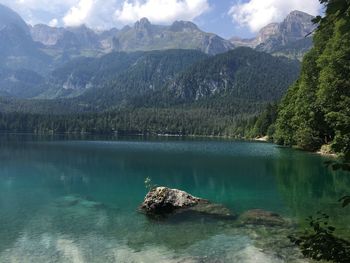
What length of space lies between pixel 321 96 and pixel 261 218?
45.6 metres

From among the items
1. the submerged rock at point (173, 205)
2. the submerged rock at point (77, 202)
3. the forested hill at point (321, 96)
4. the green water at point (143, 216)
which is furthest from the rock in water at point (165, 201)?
the forested hill at point (321, 96)

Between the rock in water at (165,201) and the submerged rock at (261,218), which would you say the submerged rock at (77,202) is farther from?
the submerged rock at (261,218)

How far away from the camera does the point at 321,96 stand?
6975 centimetres

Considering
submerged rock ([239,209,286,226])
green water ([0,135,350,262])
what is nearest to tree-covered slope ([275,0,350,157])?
green water ([0,135,350,262])

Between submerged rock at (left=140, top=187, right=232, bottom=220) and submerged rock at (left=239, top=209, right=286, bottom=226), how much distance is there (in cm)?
183

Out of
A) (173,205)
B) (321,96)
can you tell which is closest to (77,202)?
(173,205)

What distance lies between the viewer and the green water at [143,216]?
23.0m

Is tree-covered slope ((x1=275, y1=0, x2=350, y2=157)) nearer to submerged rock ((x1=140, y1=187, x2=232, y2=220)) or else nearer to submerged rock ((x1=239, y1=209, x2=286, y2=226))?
submerged rock ((x1=239, y1=209, x2=286, y2=226))

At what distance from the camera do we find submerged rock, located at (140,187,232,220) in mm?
33062

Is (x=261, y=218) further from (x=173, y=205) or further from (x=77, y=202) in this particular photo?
(x=77, y=202)

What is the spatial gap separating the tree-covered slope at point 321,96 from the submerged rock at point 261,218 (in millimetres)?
17575

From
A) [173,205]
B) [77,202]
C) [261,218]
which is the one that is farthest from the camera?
[77,202]

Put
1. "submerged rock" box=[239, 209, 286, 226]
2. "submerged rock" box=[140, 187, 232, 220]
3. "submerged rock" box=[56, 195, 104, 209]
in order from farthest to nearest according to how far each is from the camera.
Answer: "submerged rock" box=[56, 195, 104, 209], "submerged rock" box=[140, 187, 232, 220], "submerged rock" box=[239, 209, 286, 226]

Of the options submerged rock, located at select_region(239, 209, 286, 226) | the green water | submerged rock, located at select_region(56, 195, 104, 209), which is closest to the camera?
the green water
